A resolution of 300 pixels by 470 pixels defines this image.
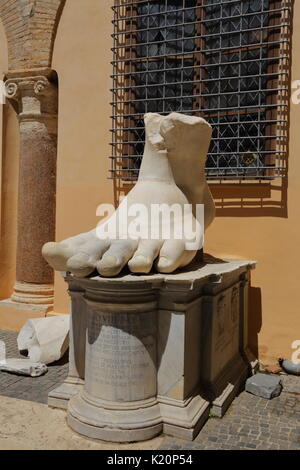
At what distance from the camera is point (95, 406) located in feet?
11.1

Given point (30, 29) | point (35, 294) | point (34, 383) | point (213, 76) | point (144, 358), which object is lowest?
point (34, 383)

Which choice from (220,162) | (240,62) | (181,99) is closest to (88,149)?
(181,99)

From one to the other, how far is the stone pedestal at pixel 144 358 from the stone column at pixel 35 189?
2.99 metres

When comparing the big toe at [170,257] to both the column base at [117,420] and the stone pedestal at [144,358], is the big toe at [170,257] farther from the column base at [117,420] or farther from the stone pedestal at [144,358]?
the column base at [117,420]

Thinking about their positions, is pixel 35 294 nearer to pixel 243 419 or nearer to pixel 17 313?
pixel 17 313

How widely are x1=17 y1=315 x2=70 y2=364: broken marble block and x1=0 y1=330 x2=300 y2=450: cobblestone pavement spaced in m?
0.17

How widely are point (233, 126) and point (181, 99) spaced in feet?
2.32

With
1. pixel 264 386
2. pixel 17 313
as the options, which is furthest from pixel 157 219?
pixel 17 313

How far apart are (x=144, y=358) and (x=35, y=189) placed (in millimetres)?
3765

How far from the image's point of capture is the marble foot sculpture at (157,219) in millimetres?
3340

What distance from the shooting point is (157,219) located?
3.88 meters

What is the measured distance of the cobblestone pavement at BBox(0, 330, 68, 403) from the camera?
4.11 metres

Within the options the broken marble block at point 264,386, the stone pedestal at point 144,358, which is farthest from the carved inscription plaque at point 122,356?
the broken marble block at point 264,386
